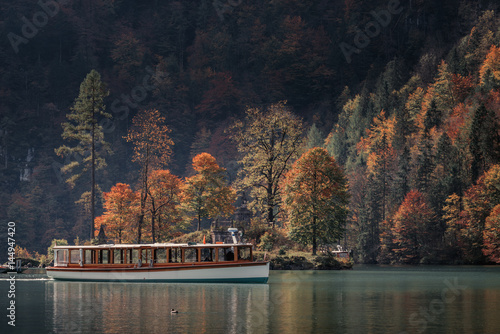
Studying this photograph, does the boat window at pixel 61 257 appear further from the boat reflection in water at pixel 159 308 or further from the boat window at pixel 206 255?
the boat window at pixel 206 255

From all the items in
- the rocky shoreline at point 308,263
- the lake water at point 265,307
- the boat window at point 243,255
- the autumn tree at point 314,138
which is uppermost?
the autumn tree at point 314,138

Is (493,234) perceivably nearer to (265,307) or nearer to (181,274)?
(181,274)

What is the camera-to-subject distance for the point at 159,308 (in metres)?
47.7

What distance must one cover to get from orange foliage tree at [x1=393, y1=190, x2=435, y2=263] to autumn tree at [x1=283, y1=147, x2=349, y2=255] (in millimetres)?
19963

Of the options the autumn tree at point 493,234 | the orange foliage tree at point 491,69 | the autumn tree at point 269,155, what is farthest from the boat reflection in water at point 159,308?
the orange foliage tree at point 491,69

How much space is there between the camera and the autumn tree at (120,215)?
117 meters

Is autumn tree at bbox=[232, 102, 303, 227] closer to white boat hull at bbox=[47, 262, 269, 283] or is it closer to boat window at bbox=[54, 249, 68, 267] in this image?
boat window at bbox=[54, 249, 68, 267]

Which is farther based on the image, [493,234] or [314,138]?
[314,138]

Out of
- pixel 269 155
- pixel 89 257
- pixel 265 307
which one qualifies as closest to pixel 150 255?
pixel 89 257

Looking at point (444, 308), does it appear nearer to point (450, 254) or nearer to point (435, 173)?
point (450, 254)

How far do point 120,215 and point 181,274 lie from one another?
161 ft

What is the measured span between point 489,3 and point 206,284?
111m

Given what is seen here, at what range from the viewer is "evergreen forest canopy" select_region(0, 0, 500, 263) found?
114 meters

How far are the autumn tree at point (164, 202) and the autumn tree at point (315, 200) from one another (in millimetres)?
24006
